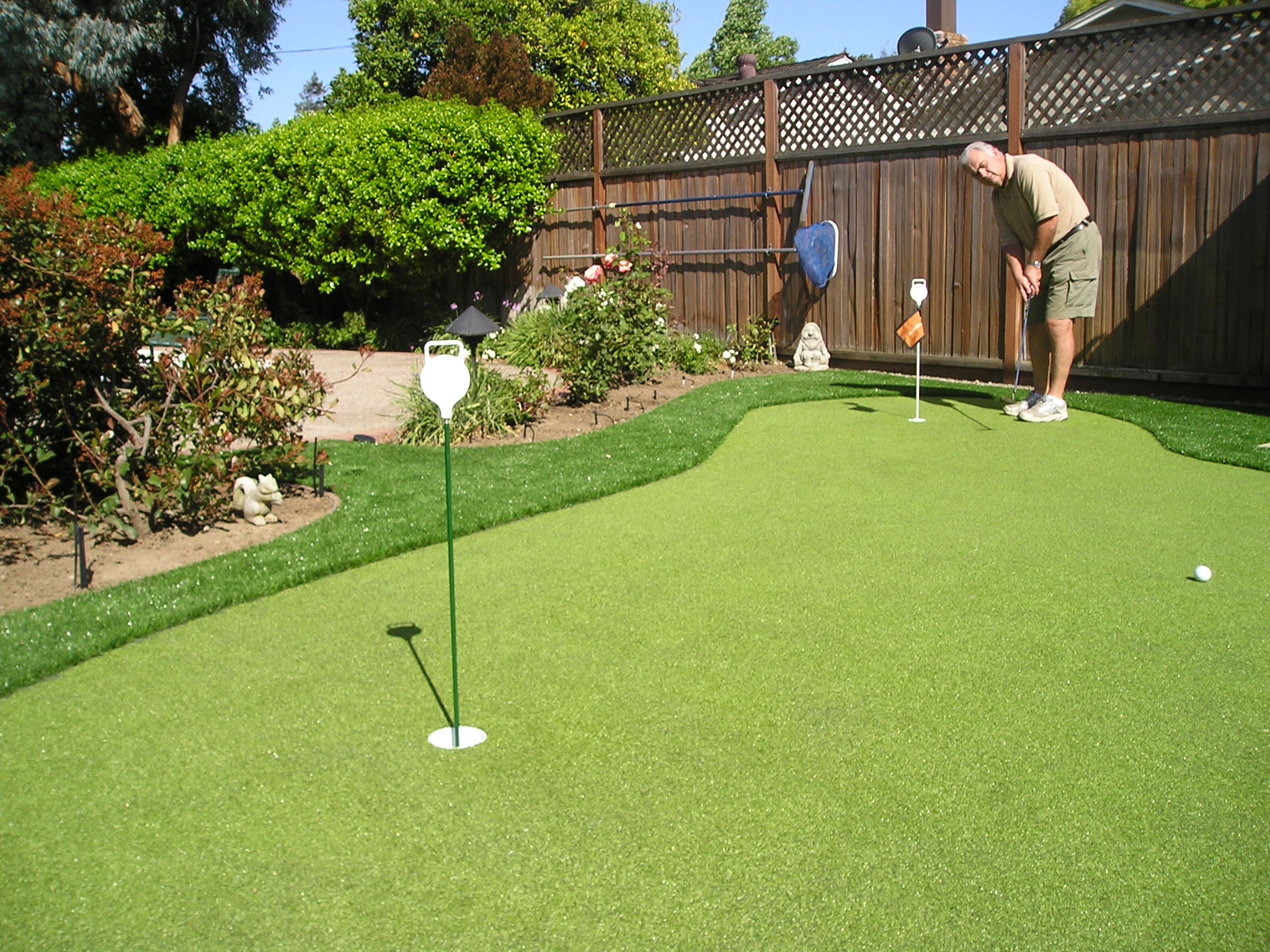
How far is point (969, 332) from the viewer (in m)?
10.4

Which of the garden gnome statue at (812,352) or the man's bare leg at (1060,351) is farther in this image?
the garden gnome statue at (812,352)

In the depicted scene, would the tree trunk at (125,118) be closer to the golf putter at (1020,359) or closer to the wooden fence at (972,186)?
the wooden fence at (972,186)

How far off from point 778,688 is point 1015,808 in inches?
37.1

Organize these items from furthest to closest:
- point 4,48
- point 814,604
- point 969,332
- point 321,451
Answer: point 4,48 → point 969,332 → point 321,451 → point 814,604

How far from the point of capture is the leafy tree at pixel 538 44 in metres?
25.7

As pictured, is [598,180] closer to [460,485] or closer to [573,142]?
[573,142]

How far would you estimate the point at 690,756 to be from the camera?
10.5 ft

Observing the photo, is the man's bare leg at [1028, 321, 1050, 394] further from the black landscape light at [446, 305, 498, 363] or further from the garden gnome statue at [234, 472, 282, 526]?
the garden gnome statue at [234, 472, 282, 526]

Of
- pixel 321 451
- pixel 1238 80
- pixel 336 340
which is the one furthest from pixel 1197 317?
pixel 336 340

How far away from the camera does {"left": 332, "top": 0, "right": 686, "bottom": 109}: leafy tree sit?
2567 cm

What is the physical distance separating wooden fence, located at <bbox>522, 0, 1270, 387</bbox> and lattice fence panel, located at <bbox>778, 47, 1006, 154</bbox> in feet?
0.06

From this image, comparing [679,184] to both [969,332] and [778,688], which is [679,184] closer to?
[969,332]

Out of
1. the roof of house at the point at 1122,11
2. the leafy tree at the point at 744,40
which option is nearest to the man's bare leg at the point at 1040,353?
the roof of house at the point at 1122,11

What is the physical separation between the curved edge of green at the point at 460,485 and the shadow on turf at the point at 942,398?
0.12 feet
